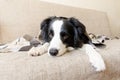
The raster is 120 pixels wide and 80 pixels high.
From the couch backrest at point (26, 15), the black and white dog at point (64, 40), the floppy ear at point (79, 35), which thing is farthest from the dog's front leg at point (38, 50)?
the couch backrest at point (26, 15)

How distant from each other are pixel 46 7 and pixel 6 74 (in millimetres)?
1174

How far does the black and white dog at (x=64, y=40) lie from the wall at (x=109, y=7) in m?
1.02

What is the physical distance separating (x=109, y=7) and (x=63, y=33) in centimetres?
148

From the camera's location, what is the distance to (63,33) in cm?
140

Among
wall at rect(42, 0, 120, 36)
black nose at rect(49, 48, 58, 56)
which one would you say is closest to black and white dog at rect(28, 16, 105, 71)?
black nose at rect(49, 48, 58, 56)

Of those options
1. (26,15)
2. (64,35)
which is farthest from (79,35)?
(26,15)

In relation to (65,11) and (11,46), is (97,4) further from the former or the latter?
(11,46)

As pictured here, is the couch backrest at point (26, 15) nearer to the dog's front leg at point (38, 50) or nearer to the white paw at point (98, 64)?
the dog's front leg at point (38, 50)

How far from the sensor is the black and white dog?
127 centimetres

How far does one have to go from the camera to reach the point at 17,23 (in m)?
2.01

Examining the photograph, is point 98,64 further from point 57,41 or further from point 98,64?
point 57,41

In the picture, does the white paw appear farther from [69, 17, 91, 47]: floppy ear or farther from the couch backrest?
the couch backrest

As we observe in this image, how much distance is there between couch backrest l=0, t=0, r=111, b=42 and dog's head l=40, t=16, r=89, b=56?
0.48 m

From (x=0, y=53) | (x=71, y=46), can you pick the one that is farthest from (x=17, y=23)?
(x=71, y=46)
